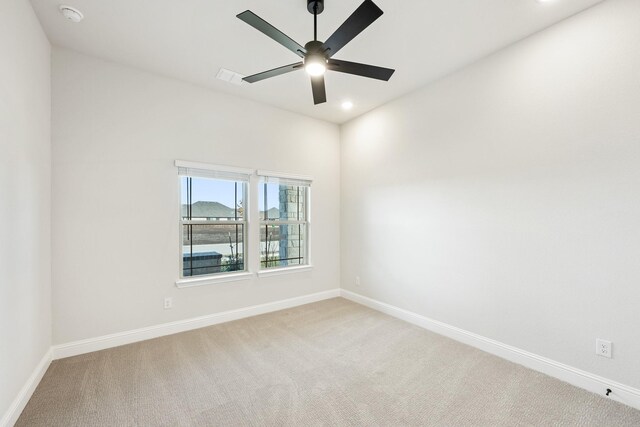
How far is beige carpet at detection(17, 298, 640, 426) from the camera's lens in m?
1.92

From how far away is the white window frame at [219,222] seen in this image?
11.0ft

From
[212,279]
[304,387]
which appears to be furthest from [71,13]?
[304,387]

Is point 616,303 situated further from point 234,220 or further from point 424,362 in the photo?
point 234,220

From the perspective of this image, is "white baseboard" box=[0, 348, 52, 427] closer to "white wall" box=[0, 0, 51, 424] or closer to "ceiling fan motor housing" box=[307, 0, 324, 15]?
"white wall" box=[0, 0, 51, 424]

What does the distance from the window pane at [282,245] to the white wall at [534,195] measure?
4.82 feet

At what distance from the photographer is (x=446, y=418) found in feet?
6.28

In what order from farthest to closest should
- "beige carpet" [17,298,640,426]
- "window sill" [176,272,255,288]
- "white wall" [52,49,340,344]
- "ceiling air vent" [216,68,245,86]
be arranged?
"window sill" [176,272,255,288], "ceiling air vent" [216,68,245,86], "white wall" [52,49,340,344], "beige carpet" [17,298,640,426]

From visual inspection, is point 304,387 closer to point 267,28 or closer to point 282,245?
point 282,245

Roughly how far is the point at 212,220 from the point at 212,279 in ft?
2.46

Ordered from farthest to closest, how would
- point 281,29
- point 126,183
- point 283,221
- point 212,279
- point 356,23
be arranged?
point 283,221
point 212,279
point 126,183
point 281,29
point 356,23

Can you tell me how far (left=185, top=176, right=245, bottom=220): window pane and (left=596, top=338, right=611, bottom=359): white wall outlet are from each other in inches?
149

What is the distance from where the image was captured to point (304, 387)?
7.42ft

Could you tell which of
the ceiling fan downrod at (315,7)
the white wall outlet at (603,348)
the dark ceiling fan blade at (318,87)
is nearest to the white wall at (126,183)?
the dark ceiling fan blade at (318,87)

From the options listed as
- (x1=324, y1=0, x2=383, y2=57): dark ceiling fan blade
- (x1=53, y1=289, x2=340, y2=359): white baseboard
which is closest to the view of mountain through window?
(x1=53, y1=289, x2=340, y2=359): white baseboard
